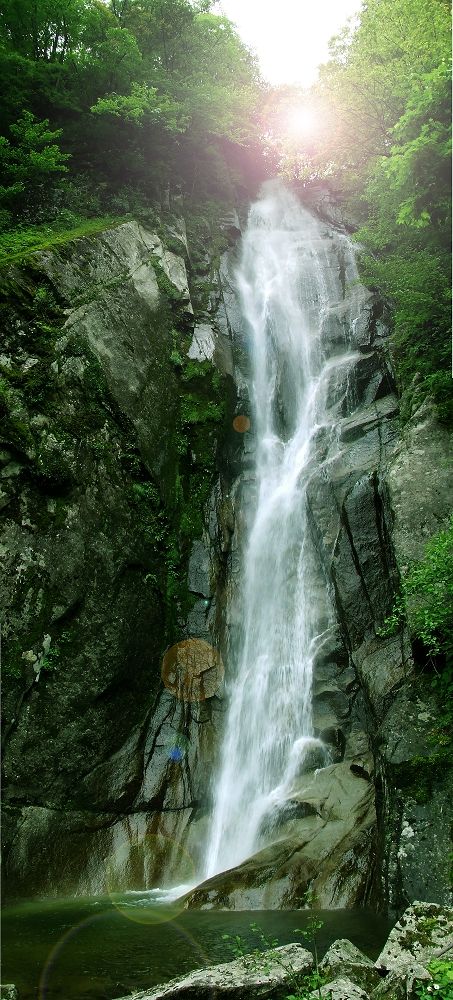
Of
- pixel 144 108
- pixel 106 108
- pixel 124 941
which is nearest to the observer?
pixel 124 941

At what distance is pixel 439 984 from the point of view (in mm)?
3199

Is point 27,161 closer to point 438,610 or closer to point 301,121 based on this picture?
point 301,121

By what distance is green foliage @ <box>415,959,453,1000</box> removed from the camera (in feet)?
10.2

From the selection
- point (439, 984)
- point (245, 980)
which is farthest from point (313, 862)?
point (439, 984)

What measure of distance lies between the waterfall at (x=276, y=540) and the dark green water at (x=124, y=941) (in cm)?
205

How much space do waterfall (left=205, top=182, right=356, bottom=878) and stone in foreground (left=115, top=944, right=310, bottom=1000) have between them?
4843mm

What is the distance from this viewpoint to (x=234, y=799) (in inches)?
372

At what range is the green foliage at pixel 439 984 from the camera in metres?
3.09

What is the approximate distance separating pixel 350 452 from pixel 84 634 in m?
6.22

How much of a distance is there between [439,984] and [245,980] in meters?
1.25

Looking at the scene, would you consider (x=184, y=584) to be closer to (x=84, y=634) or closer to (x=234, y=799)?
(x=84, y=634)

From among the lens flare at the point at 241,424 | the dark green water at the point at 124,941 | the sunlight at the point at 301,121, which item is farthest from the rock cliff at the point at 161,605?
the sunlight at the point at 301,121

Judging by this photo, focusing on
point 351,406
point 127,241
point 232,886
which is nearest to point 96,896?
point 232,886

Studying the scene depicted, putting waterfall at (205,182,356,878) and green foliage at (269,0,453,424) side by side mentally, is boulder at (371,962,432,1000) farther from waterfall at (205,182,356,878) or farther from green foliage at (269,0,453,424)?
green foliage at (269,0,453,424)
